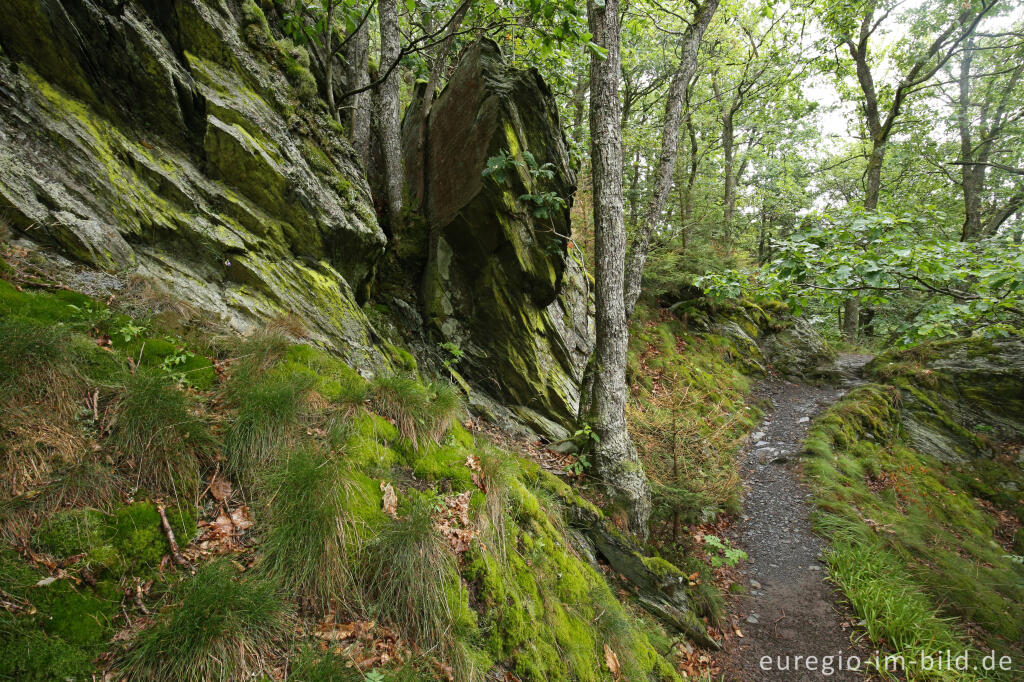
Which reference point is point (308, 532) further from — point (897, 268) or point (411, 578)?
point (897, 268)

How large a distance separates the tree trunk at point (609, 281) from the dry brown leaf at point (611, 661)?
8.51 ft

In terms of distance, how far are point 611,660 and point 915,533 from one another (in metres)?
7.32

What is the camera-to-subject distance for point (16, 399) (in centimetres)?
225

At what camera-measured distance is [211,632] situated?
1.98 metres

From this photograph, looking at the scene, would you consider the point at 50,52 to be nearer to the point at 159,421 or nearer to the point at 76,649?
the point at 159,421

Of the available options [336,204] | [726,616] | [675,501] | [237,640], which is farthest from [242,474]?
[726,616]

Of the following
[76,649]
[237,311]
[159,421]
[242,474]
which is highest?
[237,311]

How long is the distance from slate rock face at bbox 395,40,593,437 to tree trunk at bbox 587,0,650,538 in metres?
1.13

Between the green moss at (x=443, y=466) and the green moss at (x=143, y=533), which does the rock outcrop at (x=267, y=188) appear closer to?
the green moss at (x=443, y=466)

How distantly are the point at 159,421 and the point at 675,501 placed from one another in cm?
628

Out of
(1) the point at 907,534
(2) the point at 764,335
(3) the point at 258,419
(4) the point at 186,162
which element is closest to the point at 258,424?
(3) the point at 258,419

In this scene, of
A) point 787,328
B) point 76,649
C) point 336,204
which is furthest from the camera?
point 787,328

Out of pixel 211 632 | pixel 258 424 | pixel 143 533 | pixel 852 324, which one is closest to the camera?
pixel 211 632

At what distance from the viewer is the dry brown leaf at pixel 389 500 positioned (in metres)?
3.21
